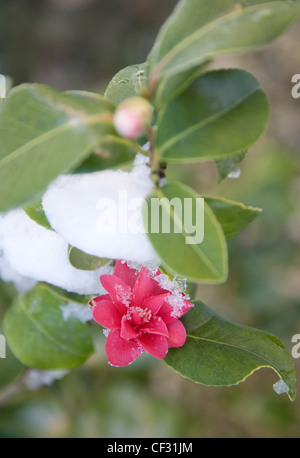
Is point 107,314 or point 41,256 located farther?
point 41,256

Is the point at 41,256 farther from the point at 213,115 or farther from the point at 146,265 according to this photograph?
the point at 213,115

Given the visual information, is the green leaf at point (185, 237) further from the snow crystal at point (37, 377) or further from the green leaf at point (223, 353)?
the snow crystal at point (37, 377)

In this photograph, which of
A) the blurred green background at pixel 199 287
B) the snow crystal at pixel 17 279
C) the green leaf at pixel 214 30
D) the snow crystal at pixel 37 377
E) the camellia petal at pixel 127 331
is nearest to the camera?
the green leaf at pixel 214 30

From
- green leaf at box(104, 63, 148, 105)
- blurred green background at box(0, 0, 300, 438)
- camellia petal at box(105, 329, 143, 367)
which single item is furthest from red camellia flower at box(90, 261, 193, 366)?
blurred green background at box(0, 0, 300, 438)

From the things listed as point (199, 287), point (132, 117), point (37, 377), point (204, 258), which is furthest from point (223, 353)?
point (199, 287)

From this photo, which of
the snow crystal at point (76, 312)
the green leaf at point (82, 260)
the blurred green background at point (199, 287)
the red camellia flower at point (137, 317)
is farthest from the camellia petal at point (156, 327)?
the blurred green background at point (199, 287)

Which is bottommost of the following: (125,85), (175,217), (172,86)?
(175,217)

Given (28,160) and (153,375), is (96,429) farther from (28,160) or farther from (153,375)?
(28,160)
